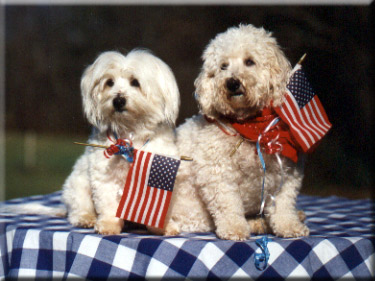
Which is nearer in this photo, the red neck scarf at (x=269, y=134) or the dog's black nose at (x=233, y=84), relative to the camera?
the dog's black nose at (x=233, y=84)

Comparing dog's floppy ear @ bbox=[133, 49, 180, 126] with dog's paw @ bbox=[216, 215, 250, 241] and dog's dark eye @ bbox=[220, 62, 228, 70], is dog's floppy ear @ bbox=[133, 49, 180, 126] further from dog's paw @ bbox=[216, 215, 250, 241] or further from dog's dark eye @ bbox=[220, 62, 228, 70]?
dog's paw @ bbox=[216, 215, 250, 241]

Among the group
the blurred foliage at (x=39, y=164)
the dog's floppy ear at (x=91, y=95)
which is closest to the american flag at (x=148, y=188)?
the dog's floppy ear at (x=91, y=95)

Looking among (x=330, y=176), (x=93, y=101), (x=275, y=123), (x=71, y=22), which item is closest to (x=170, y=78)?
(x=93, y=101)

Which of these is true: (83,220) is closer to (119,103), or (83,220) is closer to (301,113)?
(119,103)

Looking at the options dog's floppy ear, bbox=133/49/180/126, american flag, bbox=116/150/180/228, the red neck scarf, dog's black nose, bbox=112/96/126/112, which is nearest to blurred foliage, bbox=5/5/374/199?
dog's floppy ear, bbox=133/49/180/126

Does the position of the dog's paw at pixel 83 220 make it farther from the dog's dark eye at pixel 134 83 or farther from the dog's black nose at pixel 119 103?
the dog's dark eye at pixel 134 83
